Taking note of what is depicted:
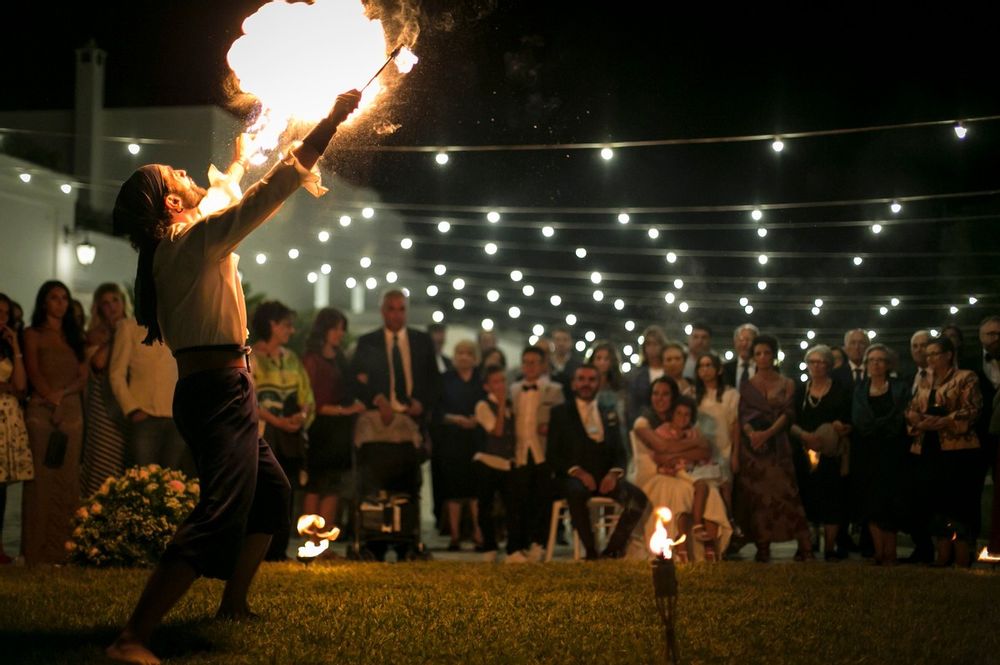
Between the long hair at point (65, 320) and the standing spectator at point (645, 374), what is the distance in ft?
17.4

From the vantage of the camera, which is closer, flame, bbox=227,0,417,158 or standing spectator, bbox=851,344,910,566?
flame, bbox=227,0,417,158

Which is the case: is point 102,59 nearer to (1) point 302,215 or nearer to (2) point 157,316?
(1) point 302,215

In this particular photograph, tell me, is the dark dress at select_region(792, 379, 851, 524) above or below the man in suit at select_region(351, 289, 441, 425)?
below

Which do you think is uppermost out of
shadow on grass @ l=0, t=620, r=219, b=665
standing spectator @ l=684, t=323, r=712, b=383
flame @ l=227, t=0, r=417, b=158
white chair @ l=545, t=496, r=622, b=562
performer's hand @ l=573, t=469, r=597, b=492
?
flame @ l=227, t=0, r=417, b=158

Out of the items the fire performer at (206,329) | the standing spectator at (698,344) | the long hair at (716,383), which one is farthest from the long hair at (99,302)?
the standing spectator at (698,344)

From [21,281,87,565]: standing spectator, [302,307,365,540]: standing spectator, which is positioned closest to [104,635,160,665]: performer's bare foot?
[21,281,87,565]: standing spectator

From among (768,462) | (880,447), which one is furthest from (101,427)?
(880,447)

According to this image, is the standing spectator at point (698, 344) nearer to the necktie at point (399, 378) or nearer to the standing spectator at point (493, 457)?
Answer: the standing spectator at point (493, 457)

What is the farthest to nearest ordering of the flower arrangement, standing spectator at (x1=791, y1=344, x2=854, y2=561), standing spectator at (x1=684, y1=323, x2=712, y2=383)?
standing spectator at (x1=684, y1=323, x2=712, y2=383), standing spectator at (x1=791, y1=344, x2=854, y2=561), the flower arrangement

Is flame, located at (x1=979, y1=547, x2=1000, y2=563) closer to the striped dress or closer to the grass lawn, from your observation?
the grass lawn

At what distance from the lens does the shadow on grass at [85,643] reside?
17.3 ft

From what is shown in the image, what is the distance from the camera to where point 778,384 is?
1212 centimetres

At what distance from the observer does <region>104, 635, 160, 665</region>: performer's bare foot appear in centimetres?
509

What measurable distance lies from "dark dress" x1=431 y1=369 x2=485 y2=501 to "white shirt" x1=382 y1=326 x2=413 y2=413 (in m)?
1.65
